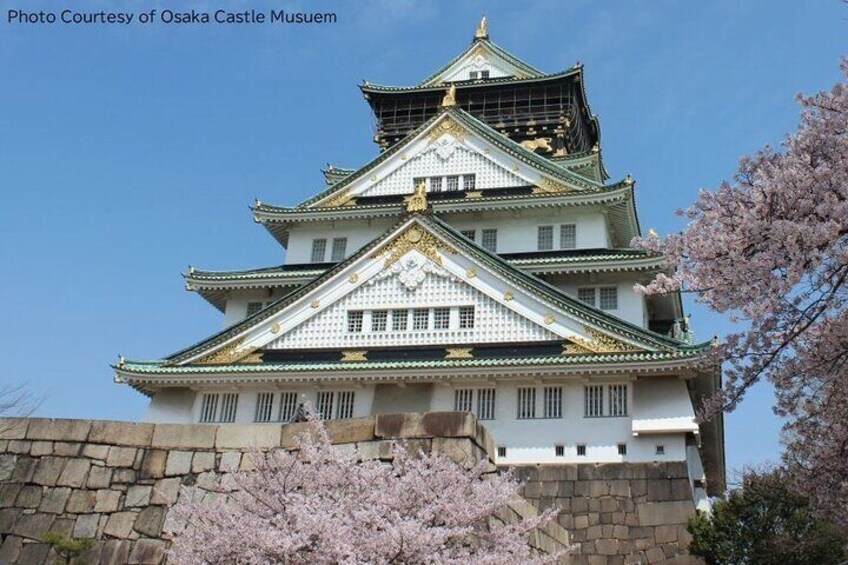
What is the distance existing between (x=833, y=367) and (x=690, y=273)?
6.53 feet

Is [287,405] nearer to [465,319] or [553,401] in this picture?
[465,319]

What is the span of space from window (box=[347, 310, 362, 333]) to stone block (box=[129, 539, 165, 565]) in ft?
42.8

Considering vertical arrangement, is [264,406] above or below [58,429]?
above

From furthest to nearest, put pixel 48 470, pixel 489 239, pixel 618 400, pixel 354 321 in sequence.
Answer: pixel 489 239
pixel 354 321
pixel 618 400
pixel 48 470

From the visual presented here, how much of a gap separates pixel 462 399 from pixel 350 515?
1398cm

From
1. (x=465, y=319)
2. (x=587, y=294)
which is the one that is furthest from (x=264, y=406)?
(x=587, y=294)

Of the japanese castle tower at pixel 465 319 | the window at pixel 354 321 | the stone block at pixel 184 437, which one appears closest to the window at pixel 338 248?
the japanese castle tower at pixel 465 319

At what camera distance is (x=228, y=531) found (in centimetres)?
940

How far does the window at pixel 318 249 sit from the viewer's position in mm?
31536

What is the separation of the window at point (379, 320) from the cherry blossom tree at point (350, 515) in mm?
14303

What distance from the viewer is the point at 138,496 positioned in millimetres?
12727

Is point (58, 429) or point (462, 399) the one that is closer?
point (58, 429)

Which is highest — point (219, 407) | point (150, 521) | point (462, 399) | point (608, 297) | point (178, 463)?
point (608, 297)

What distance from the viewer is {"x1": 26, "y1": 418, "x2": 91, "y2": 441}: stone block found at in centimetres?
1320
